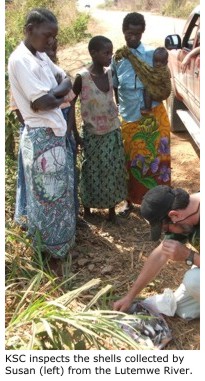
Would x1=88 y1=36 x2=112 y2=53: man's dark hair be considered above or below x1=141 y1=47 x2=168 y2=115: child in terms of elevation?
above

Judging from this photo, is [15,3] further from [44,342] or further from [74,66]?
[44,342]

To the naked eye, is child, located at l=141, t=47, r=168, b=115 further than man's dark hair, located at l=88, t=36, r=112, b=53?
Yes

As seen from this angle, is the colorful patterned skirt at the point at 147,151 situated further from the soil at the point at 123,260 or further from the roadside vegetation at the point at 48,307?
the roadside vegetation at the point at 48,307

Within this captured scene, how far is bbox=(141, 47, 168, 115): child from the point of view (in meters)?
3.71

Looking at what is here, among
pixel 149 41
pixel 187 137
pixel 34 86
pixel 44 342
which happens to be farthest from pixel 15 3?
pixel 44 342

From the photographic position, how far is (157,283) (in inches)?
127

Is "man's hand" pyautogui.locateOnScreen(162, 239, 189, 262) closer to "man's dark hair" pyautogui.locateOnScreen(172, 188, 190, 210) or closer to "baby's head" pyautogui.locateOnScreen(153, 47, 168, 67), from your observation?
"man's dark hair" pyautogui.locateOnScreen(172, 188, 190, 210)

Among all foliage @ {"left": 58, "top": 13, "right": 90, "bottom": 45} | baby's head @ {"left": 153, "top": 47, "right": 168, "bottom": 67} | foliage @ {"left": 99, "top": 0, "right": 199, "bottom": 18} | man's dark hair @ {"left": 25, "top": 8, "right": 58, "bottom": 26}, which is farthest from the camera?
foliage @ {"left": 99, "top": 0, "right": 199, "bottom": 18}

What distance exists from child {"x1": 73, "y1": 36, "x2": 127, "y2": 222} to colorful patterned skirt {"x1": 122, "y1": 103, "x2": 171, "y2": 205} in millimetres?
163

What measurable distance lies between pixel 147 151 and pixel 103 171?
0.43 meters

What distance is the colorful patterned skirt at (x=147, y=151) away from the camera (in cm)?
389

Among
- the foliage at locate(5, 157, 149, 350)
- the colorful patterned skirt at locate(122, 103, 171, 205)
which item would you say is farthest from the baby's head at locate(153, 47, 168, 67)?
the foliage at locate(5, 157, 149, 350)

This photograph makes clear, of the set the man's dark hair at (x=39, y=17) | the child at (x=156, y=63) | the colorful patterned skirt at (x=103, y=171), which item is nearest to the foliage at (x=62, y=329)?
the colorful patterned skirt at (x=103, y=171)
